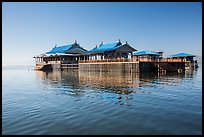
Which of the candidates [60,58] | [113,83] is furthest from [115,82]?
[60,58]

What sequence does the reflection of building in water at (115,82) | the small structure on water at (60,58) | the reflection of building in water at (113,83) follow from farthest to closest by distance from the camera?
the small structure on water at (60,58) → the reflection of building in water at (115,82) → the reflection of building in water at (113,83)

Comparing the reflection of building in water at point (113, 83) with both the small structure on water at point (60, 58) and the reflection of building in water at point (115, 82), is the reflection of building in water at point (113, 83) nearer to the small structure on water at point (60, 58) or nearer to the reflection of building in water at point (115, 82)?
the reflection of building in water at point (115, 82)

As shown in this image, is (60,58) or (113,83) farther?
(60,58)

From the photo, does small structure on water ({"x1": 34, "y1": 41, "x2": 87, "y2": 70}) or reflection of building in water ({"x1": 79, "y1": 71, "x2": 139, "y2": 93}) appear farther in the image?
small structure on water ({"x1": 34, "y1": 41, "x2": 87, "y2": 70})

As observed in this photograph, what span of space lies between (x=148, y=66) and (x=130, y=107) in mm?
29685

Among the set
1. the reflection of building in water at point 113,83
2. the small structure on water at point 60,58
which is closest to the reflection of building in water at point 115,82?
the reflection of building in water at point 113,83

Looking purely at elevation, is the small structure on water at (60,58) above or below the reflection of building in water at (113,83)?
above

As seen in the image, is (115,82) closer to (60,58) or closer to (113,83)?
(113,83)

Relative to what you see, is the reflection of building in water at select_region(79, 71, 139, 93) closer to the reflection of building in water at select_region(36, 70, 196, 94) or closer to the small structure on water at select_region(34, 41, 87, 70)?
the reflection of building in water at select_region(36, 70, 196, 94)

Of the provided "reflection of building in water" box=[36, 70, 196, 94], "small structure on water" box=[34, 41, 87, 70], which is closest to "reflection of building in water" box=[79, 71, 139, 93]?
"reflection of building in water" box=[36, 70, 196, 94]

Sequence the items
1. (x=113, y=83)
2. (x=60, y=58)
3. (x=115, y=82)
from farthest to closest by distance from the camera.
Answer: (x=60, y=58), (x=115, y=82), (x=113, y=83)

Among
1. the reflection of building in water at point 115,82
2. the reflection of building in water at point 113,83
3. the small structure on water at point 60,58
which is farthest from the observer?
the small structure on water at point 60,58

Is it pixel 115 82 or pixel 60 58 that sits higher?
pixel 60 58

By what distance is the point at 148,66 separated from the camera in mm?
38781
